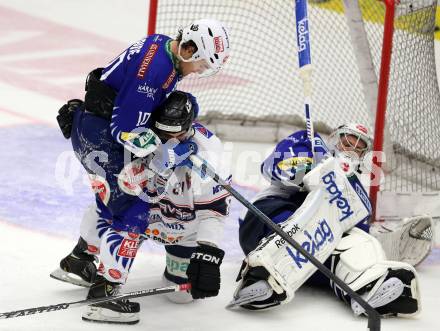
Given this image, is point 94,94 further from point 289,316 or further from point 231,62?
point 231,62

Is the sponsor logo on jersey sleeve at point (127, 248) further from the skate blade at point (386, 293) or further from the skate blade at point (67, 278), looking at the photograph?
the skate blade at point (386, 293)

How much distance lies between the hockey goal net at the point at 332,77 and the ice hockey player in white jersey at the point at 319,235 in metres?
0.73

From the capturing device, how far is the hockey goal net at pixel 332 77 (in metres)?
4.82

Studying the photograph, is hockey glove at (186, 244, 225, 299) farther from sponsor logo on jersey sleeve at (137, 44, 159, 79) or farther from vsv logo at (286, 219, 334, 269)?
sponsor logo on jersey sleeve at (137, 44, 159, 79)

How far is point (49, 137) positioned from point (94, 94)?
7.32 feet

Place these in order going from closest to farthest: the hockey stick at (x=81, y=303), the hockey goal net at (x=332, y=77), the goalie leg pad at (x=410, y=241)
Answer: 1. the hockey stick at (x=81, y=303)
2. the goalie leg pad at (x=410, y=241)
3. the hockey goal net at (x=332, y=77)

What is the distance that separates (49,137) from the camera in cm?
575

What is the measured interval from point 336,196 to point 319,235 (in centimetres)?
19

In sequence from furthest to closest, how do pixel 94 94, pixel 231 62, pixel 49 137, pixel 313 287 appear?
pixel 231 62 → pixel 49 137 → pixel 313 287 → pixel 94 94

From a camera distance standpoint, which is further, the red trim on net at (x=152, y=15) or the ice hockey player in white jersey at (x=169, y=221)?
the red trim on net at (x=152, y=15)

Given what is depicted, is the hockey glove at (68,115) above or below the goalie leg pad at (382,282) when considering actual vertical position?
above

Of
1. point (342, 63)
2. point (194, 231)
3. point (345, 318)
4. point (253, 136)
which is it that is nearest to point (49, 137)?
point (253, 136)

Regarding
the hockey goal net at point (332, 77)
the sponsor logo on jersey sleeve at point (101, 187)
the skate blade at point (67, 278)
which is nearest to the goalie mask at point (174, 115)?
the sponsor logo on jersey sleeve at point (101, 187)

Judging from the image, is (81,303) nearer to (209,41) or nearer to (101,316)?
(101,316)
